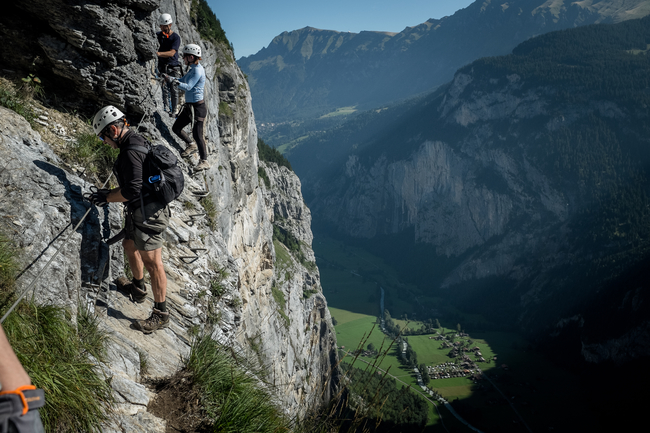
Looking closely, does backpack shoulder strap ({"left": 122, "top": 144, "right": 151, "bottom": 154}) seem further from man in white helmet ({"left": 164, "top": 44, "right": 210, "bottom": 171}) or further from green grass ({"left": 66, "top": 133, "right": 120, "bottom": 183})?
man in white helmet ({"left": 164, "top": 44, "right": 210, "bottom": 171})

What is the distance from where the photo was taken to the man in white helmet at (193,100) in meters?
10.8

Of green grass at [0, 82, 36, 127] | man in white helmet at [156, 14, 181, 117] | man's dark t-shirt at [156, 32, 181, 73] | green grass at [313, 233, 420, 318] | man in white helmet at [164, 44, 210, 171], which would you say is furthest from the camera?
green grass at [313, 233, 420, 318]

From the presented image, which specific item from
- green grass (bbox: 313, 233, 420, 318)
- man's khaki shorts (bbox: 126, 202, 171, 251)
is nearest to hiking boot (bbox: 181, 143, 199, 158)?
man's khaki shorts (bbox: 126, 202, 171, 251)

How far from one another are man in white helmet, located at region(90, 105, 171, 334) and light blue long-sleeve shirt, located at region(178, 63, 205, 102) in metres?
5.32

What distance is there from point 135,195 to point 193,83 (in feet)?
20.7

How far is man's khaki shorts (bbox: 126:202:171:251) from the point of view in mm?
6039

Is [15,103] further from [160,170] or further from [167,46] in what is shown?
[167,46]

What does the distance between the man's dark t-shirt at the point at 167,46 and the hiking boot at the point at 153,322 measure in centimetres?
872

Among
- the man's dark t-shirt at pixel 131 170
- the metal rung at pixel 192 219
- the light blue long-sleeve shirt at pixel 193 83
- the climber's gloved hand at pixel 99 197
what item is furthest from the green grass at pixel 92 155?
the light blue long-sleeve shirt at pixel 193 83

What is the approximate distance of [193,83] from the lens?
1102cm

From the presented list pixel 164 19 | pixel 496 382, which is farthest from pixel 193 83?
pixel 496 382

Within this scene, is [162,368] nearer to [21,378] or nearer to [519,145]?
[21,378]

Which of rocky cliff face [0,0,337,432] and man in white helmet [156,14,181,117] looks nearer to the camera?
rocky cliff face [0,0,337,432]

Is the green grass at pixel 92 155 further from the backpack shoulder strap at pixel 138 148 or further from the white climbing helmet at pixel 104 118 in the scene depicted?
the backpack shoulder strap at pixel 138 148
